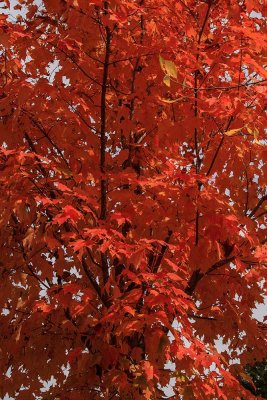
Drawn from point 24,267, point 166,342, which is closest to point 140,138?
point 24,267

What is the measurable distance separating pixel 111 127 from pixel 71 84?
0.67m

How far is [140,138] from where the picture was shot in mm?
5355

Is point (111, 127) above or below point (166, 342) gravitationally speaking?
above

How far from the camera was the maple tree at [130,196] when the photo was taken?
3.67 metres

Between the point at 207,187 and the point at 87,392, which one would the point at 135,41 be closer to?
the point at 207,187

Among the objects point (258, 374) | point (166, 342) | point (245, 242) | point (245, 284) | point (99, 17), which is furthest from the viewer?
point (258, 374)

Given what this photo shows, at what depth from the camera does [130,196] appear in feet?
13.0

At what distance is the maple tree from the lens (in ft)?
12.1

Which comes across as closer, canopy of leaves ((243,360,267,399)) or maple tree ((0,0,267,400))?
maple tree ((0,0,267,400))

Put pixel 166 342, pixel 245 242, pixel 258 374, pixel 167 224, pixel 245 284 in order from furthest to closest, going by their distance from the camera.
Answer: pixel 258 374
pixel 245 284
pixel 245 242
pixel 167 224
pixel 166 342

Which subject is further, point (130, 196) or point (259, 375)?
point (259, 375)

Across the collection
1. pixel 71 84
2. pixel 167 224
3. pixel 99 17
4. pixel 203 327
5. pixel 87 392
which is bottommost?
pixel 87 392

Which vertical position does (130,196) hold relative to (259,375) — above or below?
below

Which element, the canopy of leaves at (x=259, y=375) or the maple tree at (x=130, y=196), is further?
the canopy of leaves at (x=259, y=375)
